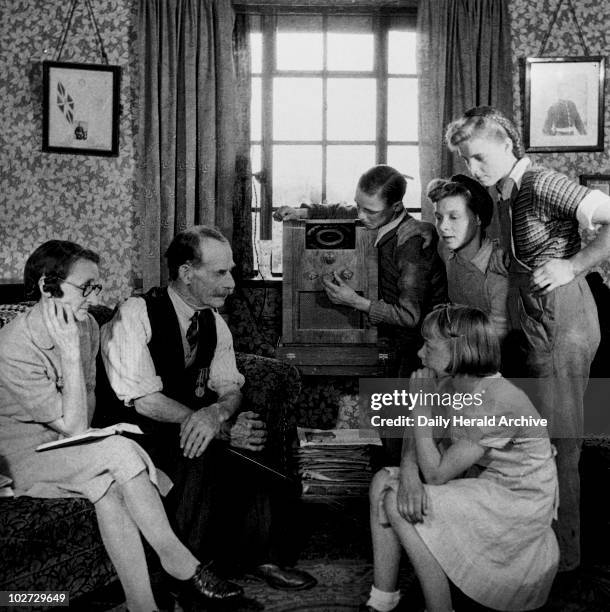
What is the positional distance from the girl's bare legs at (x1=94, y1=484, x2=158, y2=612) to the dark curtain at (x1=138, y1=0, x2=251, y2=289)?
197 centimetres

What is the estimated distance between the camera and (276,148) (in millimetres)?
4215

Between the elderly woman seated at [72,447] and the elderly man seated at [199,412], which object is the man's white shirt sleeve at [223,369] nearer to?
the elderly man seated at [199,412]

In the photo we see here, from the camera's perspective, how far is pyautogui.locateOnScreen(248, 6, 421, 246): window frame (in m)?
4.12

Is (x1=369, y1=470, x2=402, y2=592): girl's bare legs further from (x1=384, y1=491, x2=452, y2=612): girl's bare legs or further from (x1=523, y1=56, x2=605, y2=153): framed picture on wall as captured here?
(x1=523, y1=56, x2=605, y2=153): framed picture on wall

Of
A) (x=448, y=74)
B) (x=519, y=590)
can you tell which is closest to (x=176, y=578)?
(x=519, y=590)

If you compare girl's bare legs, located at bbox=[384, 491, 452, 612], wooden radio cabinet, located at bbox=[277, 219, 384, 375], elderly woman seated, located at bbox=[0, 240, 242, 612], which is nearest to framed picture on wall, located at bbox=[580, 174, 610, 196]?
wooden radio cabinet, located at bbox=[277, 219, 384, 375]

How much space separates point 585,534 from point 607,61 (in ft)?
8.82

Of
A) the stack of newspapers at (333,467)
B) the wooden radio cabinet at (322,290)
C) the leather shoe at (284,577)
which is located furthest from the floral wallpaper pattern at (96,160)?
the leather shoe at (284,577)

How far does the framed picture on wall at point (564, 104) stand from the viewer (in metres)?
3.98

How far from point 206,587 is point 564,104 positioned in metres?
3.23

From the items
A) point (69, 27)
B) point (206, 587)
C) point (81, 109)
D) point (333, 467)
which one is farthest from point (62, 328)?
point (69, 27)

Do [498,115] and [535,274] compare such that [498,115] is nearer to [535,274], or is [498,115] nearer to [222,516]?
[535,274]

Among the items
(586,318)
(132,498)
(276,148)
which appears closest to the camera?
(132,498)

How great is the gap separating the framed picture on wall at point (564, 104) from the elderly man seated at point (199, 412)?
226 centimetres
